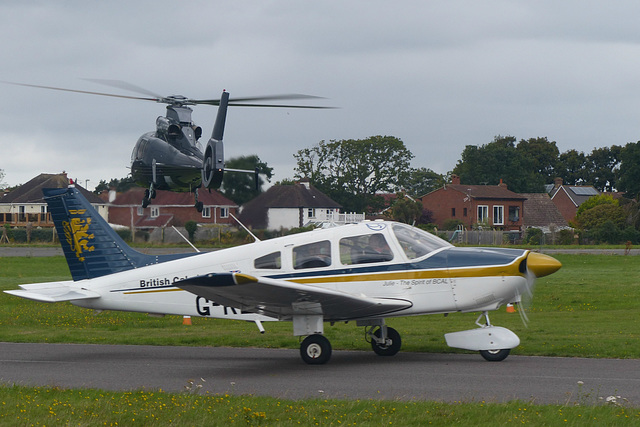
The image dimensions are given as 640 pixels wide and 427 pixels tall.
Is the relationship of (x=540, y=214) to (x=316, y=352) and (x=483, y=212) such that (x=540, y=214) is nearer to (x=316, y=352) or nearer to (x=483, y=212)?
(x=483, y=212)

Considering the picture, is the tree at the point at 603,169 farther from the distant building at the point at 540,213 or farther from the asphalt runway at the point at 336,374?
the asphalt runway at the point at 336,374

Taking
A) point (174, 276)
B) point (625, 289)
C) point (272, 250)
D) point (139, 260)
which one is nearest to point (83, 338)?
point (139, 260)

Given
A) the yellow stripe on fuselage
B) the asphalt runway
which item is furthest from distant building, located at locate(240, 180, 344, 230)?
the yellow stripe on fuselage

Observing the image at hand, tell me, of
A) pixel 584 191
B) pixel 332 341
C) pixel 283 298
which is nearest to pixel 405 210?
pixel 332 341

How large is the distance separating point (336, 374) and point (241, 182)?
2014 cm

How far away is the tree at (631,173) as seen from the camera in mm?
84250

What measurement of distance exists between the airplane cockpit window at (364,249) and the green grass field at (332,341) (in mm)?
2339

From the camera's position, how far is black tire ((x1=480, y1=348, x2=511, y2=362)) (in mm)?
12688

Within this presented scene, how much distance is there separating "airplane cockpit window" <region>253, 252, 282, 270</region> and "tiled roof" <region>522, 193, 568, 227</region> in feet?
251

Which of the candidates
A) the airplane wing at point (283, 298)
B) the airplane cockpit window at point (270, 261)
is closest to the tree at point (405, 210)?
the airplane cockpit window at point (270, 261)

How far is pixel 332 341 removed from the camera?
51.5 feet

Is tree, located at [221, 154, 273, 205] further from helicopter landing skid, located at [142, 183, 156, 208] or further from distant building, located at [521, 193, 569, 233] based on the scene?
distant building, located at [521, 193, 569, 233]

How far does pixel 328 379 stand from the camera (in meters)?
11.4

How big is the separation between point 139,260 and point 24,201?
50719mm
